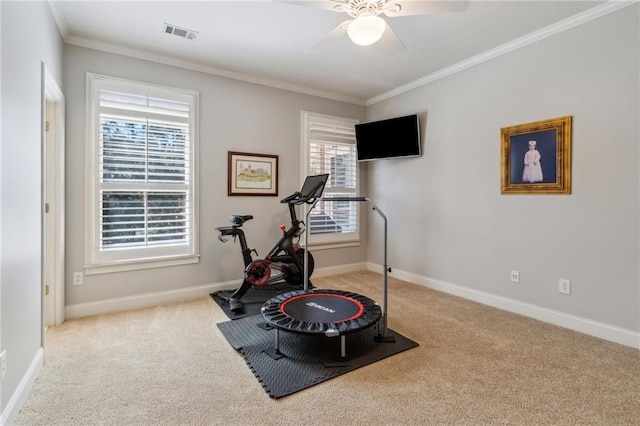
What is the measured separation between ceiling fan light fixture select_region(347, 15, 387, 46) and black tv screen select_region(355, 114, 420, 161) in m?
2.34

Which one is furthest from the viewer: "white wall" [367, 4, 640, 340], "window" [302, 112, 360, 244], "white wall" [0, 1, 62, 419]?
"window" [302, 112, 360, 244]

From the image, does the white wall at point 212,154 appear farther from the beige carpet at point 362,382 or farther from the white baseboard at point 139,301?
the beige carpet at point 362,382

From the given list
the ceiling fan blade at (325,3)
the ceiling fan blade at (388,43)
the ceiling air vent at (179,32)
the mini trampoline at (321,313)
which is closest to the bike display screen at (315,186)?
the mini trampoline at (321,313)

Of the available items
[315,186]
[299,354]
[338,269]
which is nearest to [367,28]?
[315,186]

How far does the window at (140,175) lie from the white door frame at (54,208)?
0.25 metres

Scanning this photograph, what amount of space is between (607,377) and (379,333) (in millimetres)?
1523

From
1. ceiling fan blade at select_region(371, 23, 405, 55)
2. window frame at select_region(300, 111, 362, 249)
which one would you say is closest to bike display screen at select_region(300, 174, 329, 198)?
window frame at select_region(300, 111, 362, 249)

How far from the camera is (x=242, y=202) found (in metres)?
4.09

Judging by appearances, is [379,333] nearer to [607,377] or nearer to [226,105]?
[607,377]

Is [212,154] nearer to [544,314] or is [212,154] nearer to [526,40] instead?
[526,40]

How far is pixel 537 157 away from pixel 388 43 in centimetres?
191

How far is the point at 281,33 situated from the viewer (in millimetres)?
3051

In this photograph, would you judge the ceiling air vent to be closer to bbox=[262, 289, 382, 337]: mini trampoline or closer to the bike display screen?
the bike display screen

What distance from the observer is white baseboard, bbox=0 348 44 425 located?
165 cm
